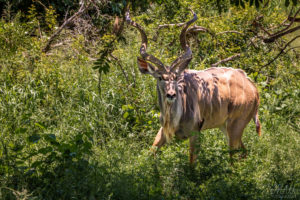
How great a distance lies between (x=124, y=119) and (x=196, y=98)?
3.56 ft

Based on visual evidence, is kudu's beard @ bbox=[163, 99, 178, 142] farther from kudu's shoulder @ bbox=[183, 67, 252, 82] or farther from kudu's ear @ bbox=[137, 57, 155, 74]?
kudu's shoulder @ bbox=[183, 67, 252, 82]

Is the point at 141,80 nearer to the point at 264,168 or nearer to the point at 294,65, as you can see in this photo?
the point at 264,168

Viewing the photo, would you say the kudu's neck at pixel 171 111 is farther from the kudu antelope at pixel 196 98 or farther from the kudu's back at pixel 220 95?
the kudu's back at pixel 220 95

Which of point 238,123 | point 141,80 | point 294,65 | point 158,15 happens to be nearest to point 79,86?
point 141,80

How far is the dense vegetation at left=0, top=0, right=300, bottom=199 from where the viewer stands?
3379mm

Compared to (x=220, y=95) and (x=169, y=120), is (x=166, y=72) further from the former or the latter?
(x=220, y=95)

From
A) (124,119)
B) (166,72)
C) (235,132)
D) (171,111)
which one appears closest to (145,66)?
(166,72)

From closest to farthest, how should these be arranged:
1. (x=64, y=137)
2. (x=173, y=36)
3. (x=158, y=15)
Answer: (x=64, y=137) → (x=173, y=36) → (x=158, y=15)

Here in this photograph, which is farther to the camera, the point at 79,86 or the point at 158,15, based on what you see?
the point at 158,15

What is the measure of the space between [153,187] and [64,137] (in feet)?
5.16

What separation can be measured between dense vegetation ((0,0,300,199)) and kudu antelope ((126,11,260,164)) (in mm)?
223

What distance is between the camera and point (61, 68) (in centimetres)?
579

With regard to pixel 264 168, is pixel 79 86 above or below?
above

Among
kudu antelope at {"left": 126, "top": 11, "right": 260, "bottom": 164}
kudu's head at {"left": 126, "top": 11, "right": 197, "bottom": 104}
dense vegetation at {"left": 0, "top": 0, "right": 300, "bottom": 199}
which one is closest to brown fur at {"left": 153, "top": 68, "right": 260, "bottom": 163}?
kudu antelope at {"left": 126, "top": 11, "right": 260, "bottom": 164}
